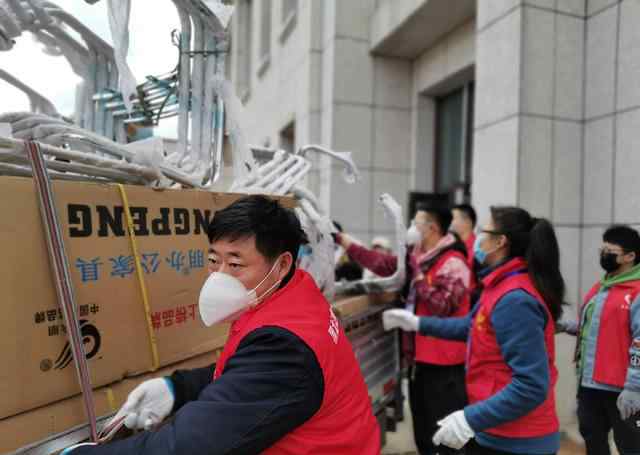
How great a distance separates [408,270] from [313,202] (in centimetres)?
100

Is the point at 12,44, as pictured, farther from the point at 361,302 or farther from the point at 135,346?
the point at 361,302

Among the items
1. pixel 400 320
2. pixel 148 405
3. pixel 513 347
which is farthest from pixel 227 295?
pixel 400 320

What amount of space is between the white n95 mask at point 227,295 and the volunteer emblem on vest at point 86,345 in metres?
0.37

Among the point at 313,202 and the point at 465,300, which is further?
the point at 465,300

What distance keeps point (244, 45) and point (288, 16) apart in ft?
17.6

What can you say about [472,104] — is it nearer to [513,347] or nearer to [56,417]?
[513,347]

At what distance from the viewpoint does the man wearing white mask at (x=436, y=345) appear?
295 centimetres

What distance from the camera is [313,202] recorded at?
263cm

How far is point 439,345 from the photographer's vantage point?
295 centimetres

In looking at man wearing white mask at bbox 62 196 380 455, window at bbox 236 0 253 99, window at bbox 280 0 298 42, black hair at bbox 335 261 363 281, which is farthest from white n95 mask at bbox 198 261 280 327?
window at bbox 236 0 253 99

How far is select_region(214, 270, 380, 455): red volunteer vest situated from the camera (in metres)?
1.12

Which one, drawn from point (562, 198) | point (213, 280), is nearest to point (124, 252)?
point (213, 280)

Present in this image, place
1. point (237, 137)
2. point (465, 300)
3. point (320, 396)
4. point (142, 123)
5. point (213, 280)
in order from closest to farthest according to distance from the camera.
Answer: point (320, 396) → point (213, 280) → point (237, 137) → point (142, 123) → point (465, 300)

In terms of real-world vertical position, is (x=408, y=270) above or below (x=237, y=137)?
below
